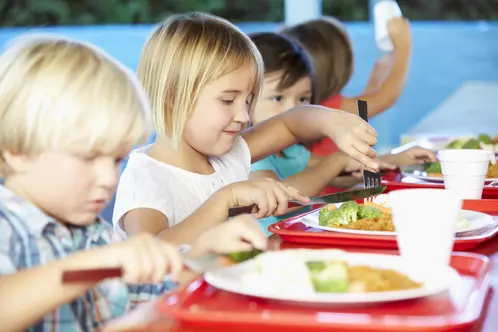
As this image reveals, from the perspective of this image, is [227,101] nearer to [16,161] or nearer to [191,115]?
[191,115]

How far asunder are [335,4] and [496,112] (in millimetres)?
1412

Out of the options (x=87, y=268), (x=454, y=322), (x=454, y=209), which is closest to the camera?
(x=454, y=322)

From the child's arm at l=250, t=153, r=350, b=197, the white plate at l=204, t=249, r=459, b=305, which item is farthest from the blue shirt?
the white plate at l=204, t=249, r=459, b=305

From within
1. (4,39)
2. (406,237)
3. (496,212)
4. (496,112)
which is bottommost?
(496,112)

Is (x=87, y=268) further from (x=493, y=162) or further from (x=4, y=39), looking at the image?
(x=4, y=39)

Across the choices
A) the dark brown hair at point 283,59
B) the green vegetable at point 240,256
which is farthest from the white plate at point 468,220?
the dark brown hair at point 283,59

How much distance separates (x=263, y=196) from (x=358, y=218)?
0.17 m

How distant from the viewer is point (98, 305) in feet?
4.03

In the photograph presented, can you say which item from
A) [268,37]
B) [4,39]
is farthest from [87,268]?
[4,39]

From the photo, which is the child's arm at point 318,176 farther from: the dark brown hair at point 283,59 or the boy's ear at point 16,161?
the boy's ear at point 16,161

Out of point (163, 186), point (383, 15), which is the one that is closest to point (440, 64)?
point (383, 15)

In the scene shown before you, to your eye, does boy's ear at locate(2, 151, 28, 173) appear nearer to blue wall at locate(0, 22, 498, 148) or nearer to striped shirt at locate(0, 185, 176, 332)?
striped shirt at locate(0, 185, 176, 332)

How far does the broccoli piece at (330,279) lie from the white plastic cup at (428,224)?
164mm

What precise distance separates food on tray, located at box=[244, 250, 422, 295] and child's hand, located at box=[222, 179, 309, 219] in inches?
19.3
